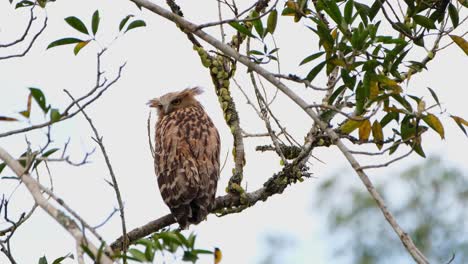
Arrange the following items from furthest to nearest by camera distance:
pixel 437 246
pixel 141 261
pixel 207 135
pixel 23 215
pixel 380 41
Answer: pixel 437 246, pixel 207 135, pixel 23 215, pixel 380 41, pixel 141 261

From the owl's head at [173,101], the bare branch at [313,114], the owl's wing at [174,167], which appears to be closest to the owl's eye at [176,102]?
the owl's head at [173,101]

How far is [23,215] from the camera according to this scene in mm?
5133

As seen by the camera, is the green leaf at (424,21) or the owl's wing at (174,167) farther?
the owl's wing at (174,167)

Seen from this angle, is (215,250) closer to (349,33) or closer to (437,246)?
(349,33)

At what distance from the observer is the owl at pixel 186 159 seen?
7008 mm

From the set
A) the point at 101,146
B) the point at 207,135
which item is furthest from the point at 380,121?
the point at 207,135

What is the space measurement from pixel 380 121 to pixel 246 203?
1.88 metres

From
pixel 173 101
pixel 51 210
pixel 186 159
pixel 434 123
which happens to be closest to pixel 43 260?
pixel 51 210

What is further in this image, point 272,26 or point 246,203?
point 246,203

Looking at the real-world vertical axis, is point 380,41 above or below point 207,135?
below

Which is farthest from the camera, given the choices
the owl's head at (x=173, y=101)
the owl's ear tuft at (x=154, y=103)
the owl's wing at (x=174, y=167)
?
the owl's ear tuft at (x=154, y=103)

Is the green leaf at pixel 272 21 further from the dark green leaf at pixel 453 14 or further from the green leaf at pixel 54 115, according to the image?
the green leaf at pixel 54 115

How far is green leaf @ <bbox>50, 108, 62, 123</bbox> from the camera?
3.83 meters

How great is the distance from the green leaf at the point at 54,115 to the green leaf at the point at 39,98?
0.03 metres
